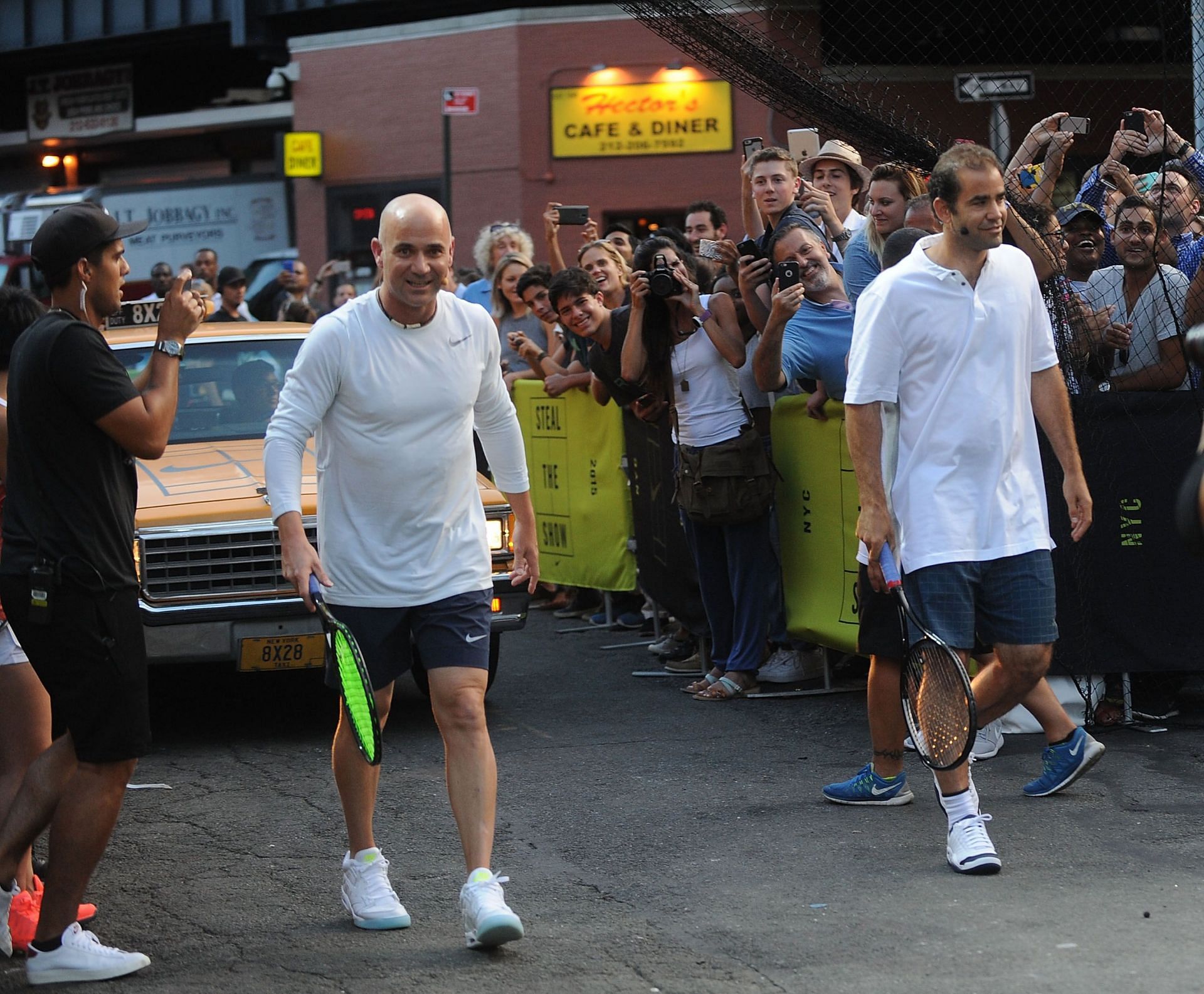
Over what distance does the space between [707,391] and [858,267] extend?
946 mm

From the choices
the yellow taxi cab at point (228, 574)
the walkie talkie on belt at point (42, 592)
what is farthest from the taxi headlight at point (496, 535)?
the walkie talkie on belt at point (42, 592)

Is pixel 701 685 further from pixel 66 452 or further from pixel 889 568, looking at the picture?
pixel 66 452

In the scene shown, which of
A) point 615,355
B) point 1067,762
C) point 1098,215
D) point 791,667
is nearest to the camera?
point 1067,762

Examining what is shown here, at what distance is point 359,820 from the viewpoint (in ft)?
16.9

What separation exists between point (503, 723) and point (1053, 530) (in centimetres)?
266

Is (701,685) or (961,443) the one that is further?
(701,685)

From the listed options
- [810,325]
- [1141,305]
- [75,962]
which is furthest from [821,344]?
[75,962]

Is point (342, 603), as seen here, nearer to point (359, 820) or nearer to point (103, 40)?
point (359, 820)

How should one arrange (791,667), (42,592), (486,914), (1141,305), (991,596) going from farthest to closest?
(791,667) < (1141,305) < (991,596) < (486,914) < (42,592)

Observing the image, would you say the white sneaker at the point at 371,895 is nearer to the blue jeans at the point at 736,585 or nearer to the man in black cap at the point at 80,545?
the man in black cap at the point at 80,545

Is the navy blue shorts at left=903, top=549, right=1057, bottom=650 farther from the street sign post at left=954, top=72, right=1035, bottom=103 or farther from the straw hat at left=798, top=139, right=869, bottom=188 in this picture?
the straw hat at left=798, top=139, right=869, bottom=188

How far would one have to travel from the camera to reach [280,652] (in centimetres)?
750

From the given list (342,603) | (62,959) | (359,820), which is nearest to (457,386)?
(342,603)

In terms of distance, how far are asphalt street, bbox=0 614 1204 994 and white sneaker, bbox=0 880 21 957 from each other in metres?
0.21
